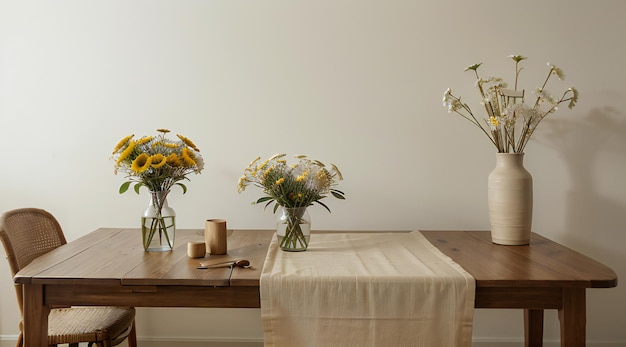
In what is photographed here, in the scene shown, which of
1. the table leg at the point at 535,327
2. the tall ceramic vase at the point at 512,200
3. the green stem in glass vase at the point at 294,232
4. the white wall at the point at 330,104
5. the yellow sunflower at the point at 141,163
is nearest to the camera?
the yellow sunflower at the point at 141,163

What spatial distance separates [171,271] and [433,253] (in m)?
0.96

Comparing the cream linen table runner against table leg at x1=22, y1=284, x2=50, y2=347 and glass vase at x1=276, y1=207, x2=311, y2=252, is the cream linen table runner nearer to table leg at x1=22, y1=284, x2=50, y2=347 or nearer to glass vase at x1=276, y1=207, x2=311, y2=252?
glass vase at x1=276, y1=207, x2=311, y2=252

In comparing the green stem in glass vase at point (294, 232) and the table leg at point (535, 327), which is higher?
the green stem in glass vase at point (294, 232)

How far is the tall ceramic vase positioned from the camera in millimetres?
2182

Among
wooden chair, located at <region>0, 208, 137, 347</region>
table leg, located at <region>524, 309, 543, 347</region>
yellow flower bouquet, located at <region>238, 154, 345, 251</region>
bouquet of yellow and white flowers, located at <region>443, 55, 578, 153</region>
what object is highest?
bouquet of yellow and white flowers, located at <region>443, 55, 578, 153</region>

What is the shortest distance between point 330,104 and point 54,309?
1525mm

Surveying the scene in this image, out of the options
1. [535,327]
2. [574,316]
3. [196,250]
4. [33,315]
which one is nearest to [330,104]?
[196,250]

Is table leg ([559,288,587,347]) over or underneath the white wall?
underneath

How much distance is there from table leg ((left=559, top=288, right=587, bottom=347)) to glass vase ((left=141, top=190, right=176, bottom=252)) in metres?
Result: 1.39

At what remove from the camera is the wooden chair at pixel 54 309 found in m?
2.02

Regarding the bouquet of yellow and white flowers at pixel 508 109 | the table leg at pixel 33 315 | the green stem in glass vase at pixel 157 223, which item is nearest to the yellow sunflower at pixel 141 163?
the green stem in glass vase at pixel 157 223

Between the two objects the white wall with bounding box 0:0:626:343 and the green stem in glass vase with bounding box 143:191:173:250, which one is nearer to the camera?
the green stem in glass vase with bounding box 143:191:173:250

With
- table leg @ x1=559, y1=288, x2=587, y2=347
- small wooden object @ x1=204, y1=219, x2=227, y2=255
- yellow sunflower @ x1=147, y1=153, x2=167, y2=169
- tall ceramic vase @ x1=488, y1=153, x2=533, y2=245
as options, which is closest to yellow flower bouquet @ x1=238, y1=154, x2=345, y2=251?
small wooden object @ x1=204, y1=219, x2=227, y2=255

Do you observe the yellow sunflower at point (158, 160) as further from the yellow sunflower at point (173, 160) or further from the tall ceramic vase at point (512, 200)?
the tall ceramic vase at point (512, 200)
